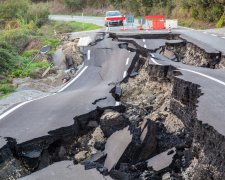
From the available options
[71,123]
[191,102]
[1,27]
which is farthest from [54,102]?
[1,27]

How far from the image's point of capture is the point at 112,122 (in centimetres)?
945

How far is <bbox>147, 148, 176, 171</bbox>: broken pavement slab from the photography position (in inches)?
307

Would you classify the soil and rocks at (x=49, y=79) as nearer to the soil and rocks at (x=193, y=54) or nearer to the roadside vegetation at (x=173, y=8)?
the soil and rocks at (x=193, y=54)

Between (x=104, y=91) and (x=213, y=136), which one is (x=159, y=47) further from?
(x=213, y=136)

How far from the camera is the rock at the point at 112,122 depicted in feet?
30.6

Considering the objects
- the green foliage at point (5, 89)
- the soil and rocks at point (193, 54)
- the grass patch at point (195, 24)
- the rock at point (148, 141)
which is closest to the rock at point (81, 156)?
the rock at point (148, 141)

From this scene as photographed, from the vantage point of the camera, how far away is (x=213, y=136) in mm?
7145

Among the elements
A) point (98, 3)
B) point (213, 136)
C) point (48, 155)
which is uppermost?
point (98, 3)

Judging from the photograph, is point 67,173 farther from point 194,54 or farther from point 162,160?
point 194,54

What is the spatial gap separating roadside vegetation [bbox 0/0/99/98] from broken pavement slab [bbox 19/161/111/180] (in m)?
6.88

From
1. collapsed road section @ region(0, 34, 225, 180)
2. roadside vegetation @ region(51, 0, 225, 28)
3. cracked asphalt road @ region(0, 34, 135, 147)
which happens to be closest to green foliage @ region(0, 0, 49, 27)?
roadside vegetation @ region(51, 0, 225, 28)

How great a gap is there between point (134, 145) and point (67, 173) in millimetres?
2355

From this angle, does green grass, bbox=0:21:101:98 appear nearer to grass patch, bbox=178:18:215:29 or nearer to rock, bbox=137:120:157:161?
rock, bbox=137:120:157:161

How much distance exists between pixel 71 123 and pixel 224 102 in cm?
389
